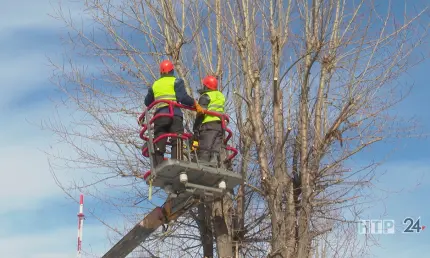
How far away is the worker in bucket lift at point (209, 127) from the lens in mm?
7742

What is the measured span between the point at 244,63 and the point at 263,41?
2.32 feet

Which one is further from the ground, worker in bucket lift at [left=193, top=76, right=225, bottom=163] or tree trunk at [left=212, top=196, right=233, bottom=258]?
worker in bucket lift at [left=193, top=76, right=225, bottom=163]

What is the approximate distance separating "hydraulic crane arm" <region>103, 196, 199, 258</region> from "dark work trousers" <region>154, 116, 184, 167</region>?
66 centimetres

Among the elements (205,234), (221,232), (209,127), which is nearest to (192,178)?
(209,127)

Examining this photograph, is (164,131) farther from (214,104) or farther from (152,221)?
(152,221)

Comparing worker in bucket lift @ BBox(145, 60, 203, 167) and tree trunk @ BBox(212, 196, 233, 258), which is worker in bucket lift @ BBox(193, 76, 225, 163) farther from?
tree trunk @ BBox(212, 196, 233, 258)

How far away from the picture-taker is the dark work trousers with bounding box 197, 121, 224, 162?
773 cm

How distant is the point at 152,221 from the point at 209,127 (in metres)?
1.65

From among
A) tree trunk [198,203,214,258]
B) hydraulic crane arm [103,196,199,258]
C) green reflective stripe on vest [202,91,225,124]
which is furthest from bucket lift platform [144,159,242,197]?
tree trunk [198,203,214,258]

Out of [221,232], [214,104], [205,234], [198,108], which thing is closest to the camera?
[198,108]

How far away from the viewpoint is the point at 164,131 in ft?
24.6

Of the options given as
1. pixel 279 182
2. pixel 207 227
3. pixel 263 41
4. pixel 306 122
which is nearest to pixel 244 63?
pixel 263 41

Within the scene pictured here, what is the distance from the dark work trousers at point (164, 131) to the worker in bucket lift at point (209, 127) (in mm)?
394

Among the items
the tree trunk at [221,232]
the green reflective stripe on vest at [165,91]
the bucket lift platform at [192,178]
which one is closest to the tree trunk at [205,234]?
the tree trunk at [221,232]
